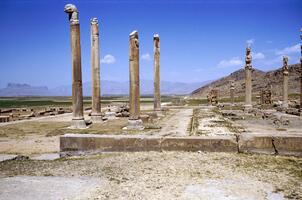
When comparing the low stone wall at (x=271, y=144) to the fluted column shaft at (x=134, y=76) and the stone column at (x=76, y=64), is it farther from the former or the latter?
the stone column at (x=76, y=64)

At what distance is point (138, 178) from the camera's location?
23.3 feet

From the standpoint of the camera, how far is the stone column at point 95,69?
19094 mm

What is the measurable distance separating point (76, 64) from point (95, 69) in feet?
12.3

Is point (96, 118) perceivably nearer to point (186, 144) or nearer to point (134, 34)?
point (134, 34)

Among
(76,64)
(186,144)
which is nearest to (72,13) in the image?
(76,64)

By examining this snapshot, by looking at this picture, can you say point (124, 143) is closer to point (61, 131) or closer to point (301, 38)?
point (61, 131)

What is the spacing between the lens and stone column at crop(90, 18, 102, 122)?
62.6 ft

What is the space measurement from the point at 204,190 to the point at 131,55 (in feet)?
31.7

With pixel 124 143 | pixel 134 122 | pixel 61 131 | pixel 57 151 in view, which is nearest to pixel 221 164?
pixel 124 143

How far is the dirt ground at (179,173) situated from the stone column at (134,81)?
15.7ft

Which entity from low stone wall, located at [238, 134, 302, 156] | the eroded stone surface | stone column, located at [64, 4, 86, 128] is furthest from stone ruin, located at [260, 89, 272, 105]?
the eroded stone surface

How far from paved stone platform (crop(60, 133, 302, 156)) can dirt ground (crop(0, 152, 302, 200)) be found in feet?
1.20

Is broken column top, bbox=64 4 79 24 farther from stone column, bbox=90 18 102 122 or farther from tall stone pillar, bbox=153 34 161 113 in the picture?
tall stone pillar, bbox=153 34 161 113

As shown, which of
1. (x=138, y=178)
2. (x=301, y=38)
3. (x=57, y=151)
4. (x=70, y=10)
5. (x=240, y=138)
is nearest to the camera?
(x=138, y=178)
